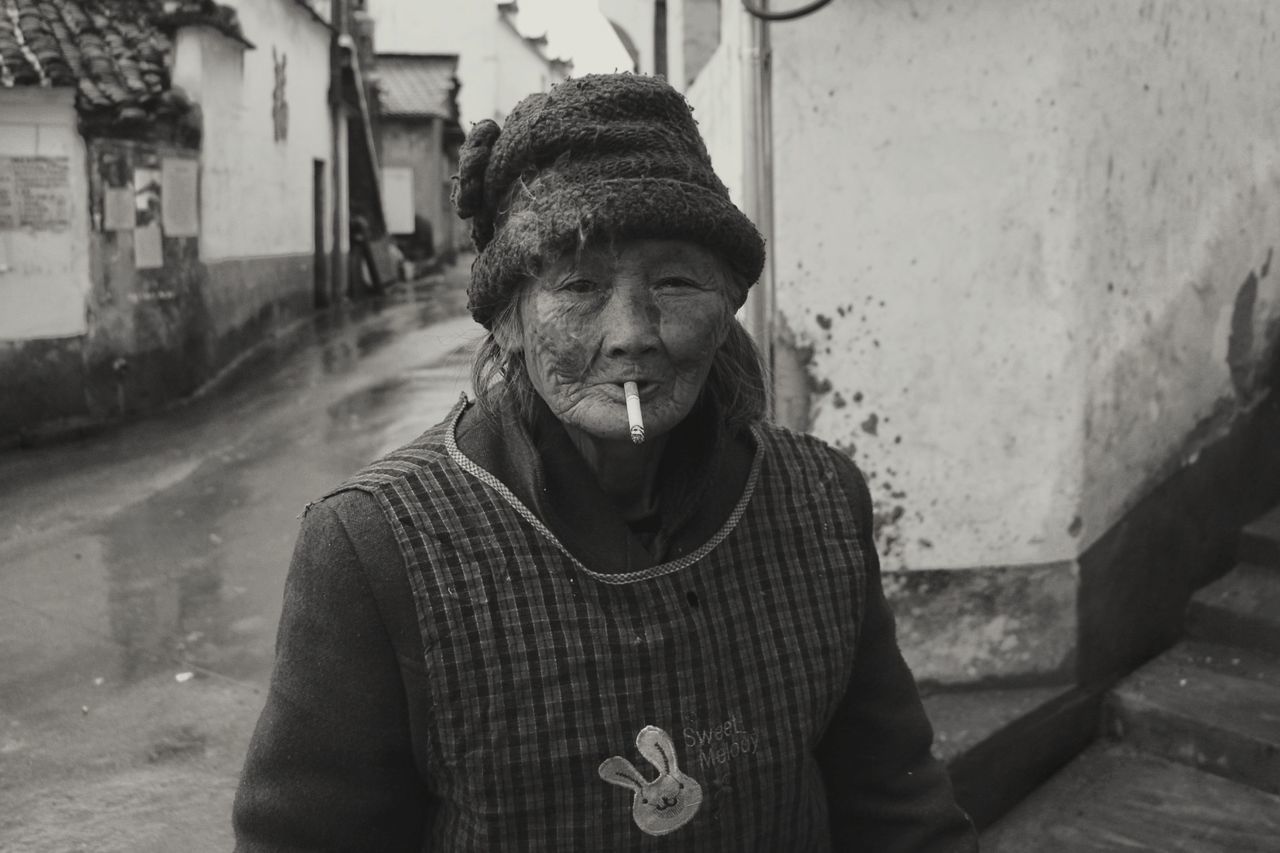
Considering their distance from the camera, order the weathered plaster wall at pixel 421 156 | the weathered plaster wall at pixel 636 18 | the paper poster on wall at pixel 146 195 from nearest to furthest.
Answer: the weathered plaster wall at pixel 636 18, the paper poster on wall at pixel 146 195, the weathered plaster wall at pixel 421 156

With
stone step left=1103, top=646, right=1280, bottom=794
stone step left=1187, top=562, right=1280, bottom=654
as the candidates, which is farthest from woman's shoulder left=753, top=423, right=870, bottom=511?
stone step left=1187, top=562, right=1280, bottom=654

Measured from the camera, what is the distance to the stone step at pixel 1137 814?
319 centimetres

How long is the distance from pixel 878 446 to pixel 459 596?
2.30m

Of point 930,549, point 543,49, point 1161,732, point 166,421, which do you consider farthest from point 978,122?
point 543,49

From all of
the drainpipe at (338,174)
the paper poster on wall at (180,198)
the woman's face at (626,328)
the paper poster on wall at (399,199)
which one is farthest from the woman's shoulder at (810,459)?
the paper poster on wall at (399,199)

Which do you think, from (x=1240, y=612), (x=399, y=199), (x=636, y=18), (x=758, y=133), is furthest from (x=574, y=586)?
(x=399, y=199)

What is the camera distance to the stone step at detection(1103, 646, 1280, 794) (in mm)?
3395

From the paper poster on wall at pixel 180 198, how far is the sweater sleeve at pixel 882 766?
456 inches

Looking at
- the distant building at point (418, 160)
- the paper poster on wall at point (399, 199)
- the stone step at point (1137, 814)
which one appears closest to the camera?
the stone step at point (1137, 814)

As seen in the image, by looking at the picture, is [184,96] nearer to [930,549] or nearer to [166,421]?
[166,421]

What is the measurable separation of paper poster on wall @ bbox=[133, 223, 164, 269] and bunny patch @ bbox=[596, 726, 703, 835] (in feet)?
36.7

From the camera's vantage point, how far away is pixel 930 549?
11.5 ft

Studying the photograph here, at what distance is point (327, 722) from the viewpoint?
1331mm

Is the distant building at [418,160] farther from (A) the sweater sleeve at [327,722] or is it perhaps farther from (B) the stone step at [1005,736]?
(A) the sweater sleeve at [327,722]
